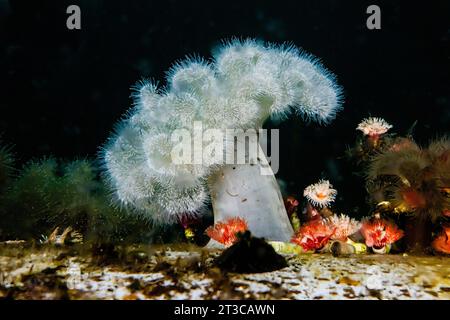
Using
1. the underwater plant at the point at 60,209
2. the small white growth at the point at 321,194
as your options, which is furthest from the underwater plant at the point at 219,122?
the small white growth at the point at 321,194

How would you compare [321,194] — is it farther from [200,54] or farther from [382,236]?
[200,54]

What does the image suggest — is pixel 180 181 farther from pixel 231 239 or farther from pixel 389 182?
pixel 389 182

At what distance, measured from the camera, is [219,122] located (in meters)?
4.08

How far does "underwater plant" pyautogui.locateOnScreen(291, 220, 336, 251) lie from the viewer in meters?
Result: 3.84

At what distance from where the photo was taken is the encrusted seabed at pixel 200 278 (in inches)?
88.5

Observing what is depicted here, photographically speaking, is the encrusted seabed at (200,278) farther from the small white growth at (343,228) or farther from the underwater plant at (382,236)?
the small white growth at (343,228)

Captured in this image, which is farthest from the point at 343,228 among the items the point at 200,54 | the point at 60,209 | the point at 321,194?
the point at 200,54

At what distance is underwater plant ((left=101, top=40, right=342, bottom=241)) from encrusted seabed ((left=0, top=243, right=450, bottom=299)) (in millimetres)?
1143

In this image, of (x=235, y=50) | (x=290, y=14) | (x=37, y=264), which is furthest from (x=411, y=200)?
(x=290, y=14)

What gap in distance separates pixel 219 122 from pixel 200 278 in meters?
1.99

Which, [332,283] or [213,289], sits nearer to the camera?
[213,289]

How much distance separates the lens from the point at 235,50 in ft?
14.6

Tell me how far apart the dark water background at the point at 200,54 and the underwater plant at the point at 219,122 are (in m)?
3.72
